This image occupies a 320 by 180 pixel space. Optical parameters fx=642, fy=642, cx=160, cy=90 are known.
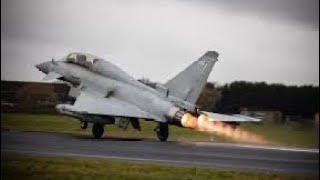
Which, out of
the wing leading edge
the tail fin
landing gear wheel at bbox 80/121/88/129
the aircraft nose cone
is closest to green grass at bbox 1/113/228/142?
landing gear wheel at bbox 80/121/88/129

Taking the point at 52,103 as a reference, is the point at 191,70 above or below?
above

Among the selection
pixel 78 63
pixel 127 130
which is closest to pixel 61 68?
pixel 78 63

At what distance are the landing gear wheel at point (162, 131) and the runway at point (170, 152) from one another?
0.15 m

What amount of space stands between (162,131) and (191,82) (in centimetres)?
234

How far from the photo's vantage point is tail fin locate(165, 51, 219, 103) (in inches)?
616

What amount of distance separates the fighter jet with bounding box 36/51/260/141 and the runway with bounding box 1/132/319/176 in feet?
1.40

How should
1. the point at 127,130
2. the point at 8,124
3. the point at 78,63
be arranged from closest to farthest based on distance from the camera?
the point at 8,124 → the point at 127,130 → the point at 78,63

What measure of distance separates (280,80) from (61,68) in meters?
6.16

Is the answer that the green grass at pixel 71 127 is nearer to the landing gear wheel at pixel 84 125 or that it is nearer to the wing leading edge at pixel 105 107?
the landing gear wheel at pixel 84 125

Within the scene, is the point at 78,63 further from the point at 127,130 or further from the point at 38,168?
the point at 38,168

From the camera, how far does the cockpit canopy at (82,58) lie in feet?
49.1

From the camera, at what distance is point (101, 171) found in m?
12.4

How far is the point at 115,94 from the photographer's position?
688 inches

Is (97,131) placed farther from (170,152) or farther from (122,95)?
(122,95)
